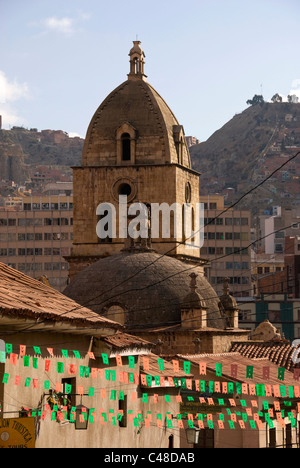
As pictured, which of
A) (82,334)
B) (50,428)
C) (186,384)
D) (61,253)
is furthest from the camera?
(61,253)

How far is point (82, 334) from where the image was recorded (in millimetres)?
23953

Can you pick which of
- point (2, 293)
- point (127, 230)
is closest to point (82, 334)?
point (2, 293)

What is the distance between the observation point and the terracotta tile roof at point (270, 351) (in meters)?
47.5

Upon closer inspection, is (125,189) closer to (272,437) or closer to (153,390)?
(272,437)

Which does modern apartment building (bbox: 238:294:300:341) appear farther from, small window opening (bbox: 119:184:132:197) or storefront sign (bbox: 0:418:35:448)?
storefront sign (bbox: 0:418:35:448)

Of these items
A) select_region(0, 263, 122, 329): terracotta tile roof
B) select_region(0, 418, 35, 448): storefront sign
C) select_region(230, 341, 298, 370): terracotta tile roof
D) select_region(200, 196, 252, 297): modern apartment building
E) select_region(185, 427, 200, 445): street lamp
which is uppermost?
select_region(200, 196, 252, 297): modern apartment building

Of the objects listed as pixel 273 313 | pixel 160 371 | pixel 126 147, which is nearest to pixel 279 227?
pixel 273 313

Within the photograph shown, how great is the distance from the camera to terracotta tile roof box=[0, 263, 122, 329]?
67.3 ft

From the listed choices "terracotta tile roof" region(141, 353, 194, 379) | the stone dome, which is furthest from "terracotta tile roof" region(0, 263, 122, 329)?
the stone dome

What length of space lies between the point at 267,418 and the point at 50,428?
1215 cm

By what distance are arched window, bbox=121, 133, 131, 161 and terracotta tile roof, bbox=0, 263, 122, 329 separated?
38.5 meters

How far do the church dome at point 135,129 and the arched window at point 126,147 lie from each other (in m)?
0.32

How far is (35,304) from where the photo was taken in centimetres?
2228

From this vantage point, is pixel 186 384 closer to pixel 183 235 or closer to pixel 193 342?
pixel 193 342
